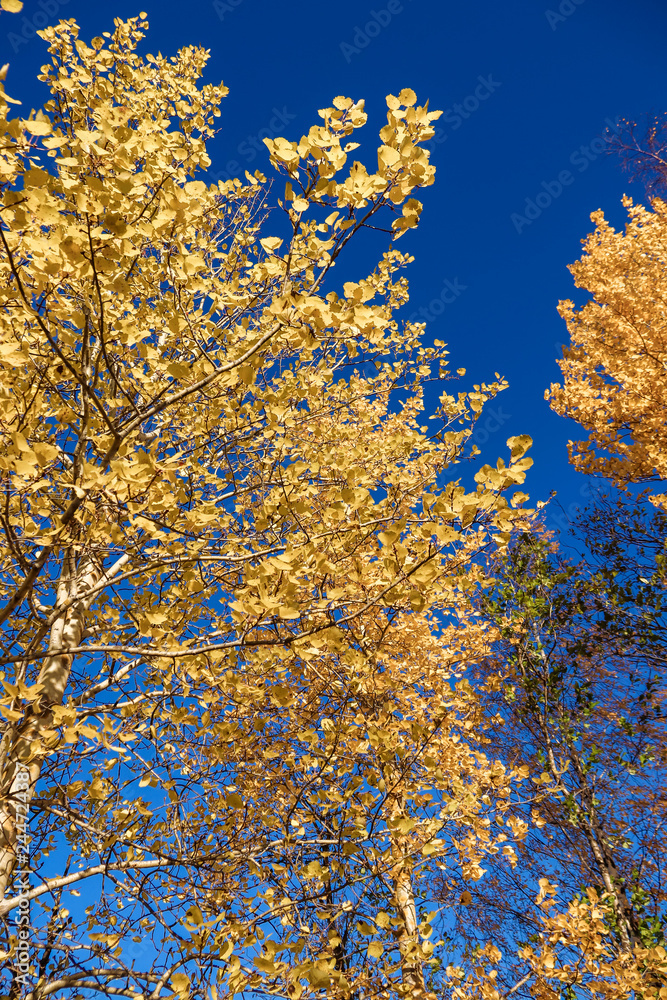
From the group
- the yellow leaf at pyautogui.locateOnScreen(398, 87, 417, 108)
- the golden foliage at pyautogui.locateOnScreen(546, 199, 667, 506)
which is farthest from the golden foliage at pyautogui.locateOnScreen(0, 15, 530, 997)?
the golden foliage at pyautogui.locateOnScreen(546, 199, 667, 506)

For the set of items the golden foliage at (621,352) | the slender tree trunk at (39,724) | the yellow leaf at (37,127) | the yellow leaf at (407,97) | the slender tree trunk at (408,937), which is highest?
the golden foliage at (621,352)

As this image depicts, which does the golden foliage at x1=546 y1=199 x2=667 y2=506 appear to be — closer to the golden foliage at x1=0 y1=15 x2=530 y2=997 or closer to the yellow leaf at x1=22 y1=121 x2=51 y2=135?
the golden foliage at x1=0 y1=15 x2=530 y2=997

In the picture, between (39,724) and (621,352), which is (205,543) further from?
(621,352)

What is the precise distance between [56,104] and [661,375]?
7.02 meters

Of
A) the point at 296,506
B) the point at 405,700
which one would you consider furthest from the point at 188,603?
the point at 405,700

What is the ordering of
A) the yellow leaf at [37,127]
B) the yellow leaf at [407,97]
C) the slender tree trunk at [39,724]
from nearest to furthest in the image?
the yellow leaf at [37,127], the yellow leaf at [407,97], the slender tree trunk at [39,724]

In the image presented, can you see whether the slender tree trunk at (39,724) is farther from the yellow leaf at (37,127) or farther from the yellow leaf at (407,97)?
the yellow leaf at (407,97)

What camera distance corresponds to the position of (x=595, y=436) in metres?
7.75

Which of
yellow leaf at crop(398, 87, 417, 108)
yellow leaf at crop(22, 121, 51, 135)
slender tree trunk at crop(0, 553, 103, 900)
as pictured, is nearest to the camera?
yellow leaf at crop(22, 121, 51, 135)

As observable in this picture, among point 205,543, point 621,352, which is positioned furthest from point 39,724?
point 621,352

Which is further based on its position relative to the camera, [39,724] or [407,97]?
[39,724]

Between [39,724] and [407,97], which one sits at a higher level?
[407,97]

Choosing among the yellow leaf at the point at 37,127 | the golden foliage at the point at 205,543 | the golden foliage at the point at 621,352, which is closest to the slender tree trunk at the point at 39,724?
the golden foliage at the point at 205,543

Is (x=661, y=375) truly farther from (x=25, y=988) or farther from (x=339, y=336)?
(x=25, y=988)
